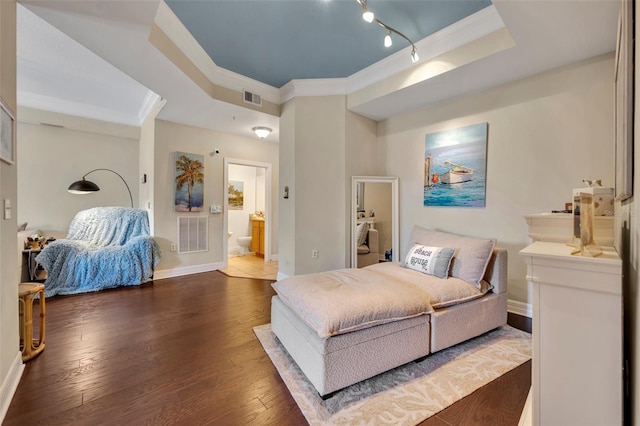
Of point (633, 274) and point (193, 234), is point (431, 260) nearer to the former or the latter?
point (633, 274)

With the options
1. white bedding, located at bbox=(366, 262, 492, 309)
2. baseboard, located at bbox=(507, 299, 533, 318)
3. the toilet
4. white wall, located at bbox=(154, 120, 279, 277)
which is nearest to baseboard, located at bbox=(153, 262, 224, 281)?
white wall, located at bbox=(154, 120, 279, 277)

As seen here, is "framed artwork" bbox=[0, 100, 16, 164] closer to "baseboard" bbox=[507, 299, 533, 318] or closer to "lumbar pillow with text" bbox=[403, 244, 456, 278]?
"lumbar pillow with text" bbox=[403, 244, 456, 278]

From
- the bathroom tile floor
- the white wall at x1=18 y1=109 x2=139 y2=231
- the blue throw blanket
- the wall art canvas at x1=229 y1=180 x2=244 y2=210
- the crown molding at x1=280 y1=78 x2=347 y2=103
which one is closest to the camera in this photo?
the blue throw blanket

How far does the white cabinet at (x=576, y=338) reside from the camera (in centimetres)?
107

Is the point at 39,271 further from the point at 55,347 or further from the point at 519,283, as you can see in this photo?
the point at 519,283

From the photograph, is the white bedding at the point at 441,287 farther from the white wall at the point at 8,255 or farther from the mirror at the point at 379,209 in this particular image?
the white wall at the point at 8,255

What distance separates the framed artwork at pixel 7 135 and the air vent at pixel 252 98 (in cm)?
237

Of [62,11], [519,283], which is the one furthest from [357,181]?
[62,11]

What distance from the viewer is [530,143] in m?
2.70

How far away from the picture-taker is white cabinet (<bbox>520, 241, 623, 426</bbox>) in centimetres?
107

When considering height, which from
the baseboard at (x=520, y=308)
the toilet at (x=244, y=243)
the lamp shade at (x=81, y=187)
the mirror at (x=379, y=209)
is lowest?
the baseboard at (x=520, y=308)

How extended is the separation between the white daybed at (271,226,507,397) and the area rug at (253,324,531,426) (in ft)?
Answer: 0.26

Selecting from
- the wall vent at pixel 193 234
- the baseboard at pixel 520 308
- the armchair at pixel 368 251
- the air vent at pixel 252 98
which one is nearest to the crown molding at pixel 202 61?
the air vent at pixel 252 98

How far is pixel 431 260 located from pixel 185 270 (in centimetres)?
387
